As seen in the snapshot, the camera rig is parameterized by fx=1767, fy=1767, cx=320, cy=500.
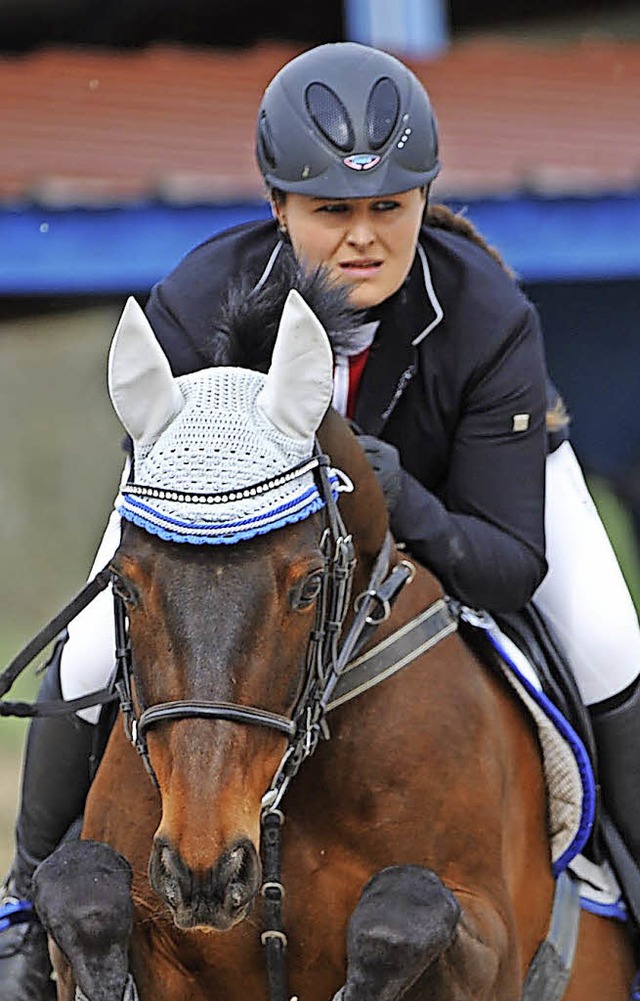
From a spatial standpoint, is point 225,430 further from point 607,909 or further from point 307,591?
point 607,909

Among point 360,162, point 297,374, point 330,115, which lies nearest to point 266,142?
point 330,115

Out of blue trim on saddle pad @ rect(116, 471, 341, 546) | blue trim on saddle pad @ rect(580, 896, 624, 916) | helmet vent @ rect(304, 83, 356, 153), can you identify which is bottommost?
blue trim on saddle pad @ rect(580, 896, 624, 916)

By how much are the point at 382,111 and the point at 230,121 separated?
808 cm

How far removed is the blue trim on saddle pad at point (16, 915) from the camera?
4.05 m

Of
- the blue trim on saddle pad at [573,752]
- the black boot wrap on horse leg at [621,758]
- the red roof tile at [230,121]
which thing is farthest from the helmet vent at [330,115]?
the red roof tile at [230,121]

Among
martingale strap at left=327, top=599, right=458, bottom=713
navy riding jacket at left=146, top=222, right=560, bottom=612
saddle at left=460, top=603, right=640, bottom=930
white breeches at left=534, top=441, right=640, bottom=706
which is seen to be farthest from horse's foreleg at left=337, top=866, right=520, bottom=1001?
white breeches at left=534, top=441, right=640, bottom=706

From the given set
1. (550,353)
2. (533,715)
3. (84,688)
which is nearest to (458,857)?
(533,715)

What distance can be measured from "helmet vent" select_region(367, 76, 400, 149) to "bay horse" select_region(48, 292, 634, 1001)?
2.57ft

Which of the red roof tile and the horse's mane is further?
the red roof tile

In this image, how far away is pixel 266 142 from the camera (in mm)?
4035

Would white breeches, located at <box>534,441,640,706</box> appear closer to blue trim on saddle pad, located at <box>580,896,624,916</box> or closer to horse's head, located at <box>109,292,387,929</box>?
blue trim on saddle pad, located at <box>580,896,624,916</box>

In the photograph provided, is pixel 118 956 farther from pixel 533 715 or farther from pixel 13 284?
pixel 13 284

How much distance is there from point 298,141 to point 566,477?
114 cm

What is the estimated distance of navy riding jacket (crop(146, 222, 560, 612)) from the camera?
3834 mm
